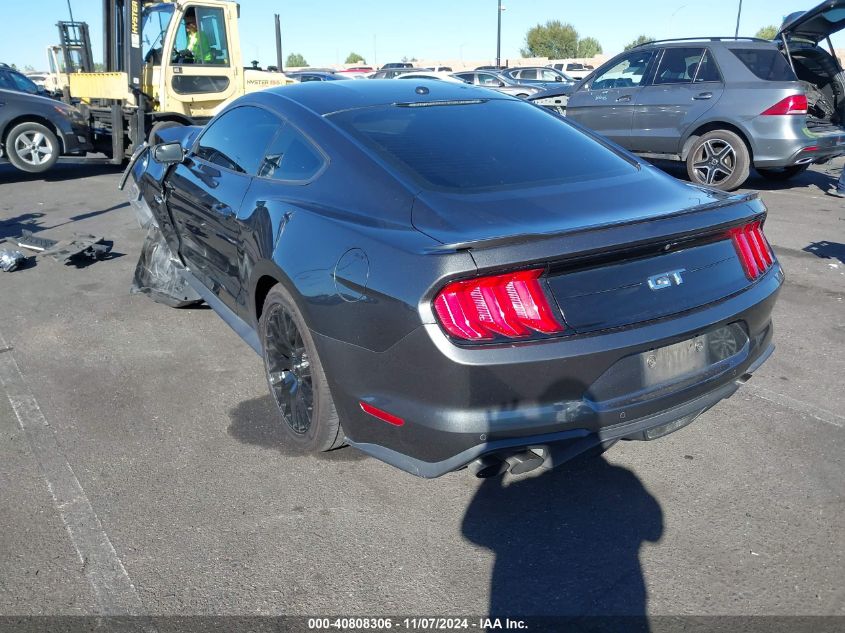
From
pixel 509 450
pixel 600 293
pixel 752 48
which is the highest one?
pixel 752 48

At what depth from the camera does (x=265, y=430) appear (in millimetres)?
3684

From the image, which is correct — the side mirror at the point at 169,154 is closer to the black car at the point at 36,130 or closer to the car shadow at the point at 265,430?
the car shadow at the point at 265,430

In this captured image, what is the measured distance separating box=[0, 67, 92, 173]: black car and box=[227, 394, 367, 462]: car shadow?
9622 mm

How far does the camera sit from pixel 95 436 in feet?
11.9

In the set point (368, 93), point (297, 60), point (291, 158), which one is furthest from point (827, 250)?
point (297, 60)

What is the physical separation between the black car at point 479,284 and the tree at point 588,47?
3340 inches

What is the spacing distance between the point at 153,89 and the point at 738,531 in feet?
36.3

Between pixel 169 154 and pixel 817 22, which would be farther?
pixel 817 22

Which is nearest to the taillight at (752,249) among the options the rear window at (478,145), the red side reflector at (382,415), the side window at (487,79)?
the rear window at (478,145)

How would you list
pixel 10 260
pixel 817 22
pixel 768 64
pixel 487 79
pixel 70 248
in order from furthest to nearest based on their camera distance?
1. pixel 487 79
2. pixel 768 64
3. pixel 817 22
4. pixel 70 248
5. pixel 10 260

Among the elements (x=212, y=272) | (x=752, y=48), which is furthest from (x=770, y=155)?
(x=212, y=272)

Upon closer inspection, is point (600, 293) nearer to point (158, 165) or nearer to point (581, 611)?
point (581, 611)

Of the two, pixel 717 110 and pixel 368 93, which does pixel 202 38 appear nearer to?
pixel 717 110

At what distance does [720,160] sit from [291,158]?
759 centimetres
